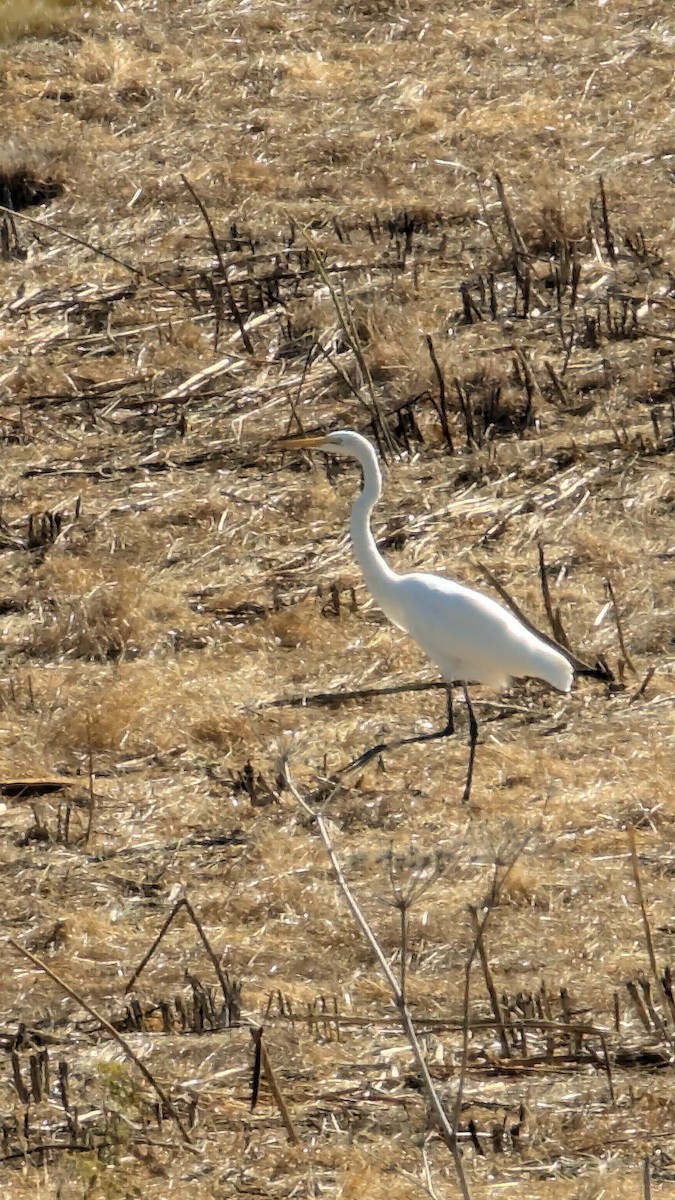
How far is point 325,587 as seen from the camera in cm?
968

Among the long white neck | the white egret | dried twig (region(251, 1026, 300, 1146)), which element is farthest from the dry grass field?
the long white neck

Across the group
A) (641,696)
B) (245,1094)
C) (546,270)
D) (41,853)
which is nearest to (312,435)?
(546,270)

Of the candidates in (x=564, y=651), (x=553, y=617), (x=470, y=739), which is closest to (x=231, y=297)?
(x=553, y=617)

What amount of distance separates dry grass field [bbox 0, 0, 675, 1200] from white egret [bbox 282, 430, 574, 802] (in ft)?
0.75

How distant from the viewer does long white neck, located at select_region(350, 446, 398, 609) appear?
849cm

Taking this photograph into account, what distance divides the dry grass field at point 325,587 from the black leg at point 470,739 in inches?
3.3

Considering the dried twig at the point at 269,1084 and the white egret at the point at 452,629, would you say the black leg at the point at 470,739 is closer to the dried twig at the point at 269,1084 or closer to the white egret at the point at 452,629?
the white egret at the point at 452,629

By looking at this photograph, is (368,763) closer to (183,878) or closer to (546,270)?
(183,878)

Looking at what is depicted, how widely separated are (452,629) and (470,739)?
529mm

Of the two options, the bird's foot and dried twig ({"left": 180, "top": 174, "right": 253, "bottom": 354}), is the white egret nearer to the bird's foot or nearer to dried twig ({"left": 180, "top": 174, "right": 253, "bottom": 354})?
the bird's foot

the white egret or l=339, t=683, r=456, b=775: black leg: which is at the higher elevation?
the white egret

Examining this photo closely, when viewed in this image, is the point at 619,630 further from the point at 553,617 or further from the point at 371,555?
the point at 371,555

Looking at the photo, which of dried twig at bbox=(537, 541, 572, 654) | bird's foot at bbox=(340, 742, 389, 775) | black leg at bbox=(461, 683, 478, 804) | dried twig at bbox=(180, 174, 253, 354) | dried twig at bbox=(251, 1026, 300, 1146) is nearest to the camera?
dried twig at bbox=(251, 1026, 300, 1146)

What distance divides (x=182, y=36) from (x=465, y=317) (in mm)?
5876
